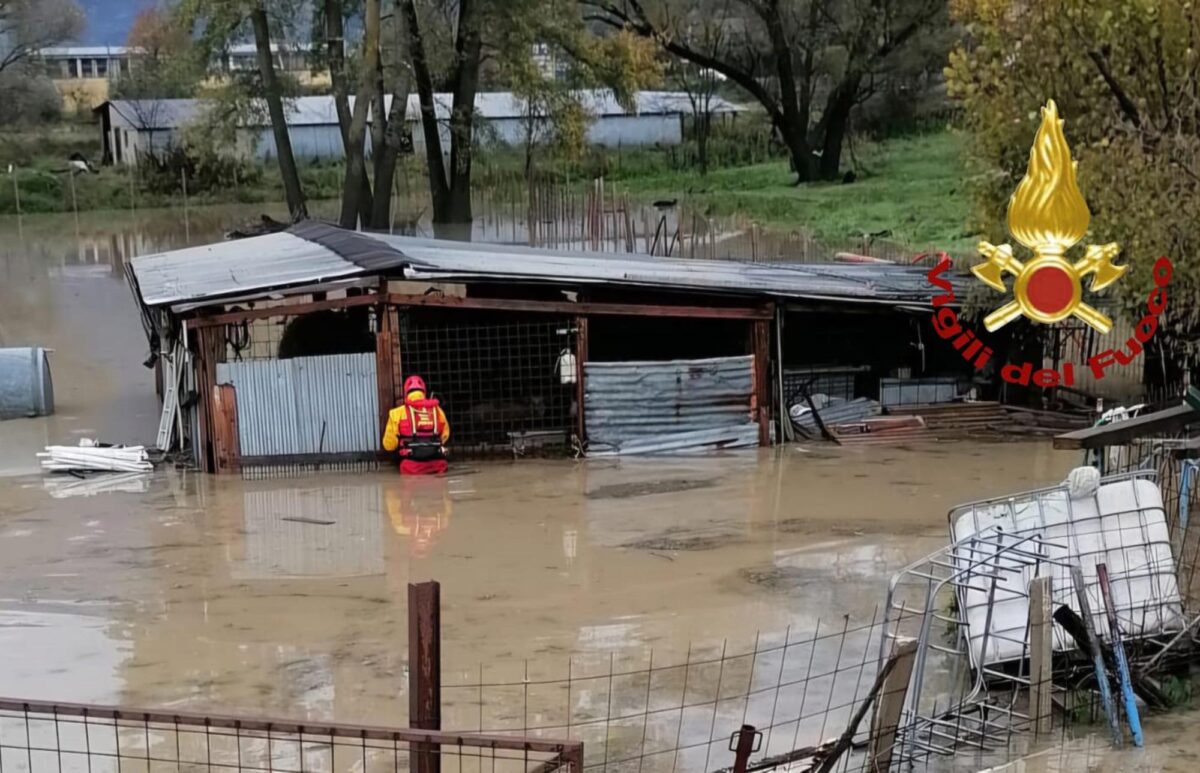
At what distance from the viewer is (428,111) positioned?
3597 cm

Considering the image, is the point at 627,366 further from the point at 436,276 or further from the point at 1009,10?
the point at 1009,10

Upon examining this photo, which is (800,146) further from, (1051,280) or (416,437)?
(1051,280)

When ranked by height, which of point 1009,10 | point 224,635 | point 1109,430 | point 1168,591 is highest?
point 1009,10

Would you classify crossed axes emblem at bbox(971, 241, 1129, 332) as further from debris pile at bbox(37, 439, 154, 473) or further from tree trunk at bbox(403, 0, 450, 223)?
tree trunk at bbox(403, 0, 450, 223)

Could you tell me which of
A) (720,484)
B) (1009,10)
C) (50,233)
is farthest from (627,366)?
(50,233)

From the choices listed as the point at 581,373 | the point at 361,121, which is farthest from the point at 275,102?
the point at 581,373

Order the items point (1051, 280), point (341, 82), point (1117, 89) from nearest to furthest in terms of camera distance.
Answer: point (1051, 280) → point (1117, 89) → point (341, 82)

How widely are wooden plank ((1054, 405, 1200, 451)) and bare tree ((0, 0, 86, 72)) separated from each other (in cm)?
5911

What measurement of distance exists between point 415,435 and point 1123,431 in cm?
823

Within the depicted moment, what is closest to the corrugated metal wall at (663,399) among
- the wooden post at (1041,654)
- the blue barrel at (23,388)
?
the blue barrel at (23,388)

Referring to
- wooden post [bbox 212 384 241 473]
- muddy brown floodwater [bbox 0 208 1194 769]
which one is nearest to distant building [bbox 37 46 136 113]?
wooden post [bbox 212 384 241 473]

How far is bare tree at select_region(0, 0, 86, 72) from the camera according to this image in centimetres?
6125

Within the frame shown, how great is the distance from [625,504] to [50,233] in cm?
3587

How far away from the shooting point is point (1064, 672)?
721 centimetres
